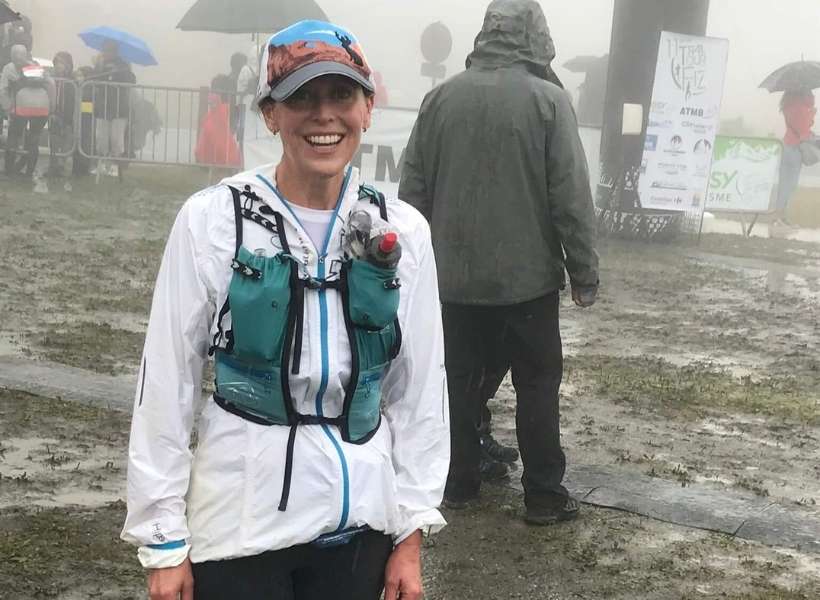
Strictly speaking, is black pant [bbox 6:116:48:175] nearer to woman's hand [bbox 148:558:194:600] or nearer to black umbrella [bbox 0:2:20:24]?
black umbrella [bbox 0:2:20:24]

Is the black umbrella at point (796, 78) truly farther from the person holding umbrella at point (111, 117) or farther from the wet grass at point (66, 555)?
the wet grass at point (66, 555)

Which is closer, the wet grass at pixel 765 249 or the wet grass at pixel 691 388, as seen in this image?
the wet grass at pixel 691 388

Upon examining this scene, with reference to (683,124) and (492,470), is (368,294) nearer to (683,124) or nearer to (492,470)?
(492,470)

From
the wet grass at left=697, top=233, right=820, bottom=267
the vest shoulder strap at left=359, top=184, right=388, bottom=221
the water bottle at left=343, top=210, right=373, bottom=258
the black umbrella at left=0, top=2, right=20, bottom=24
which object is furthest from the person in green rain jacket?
the black umbrella at left=0, top=2, right=20, bottom=24

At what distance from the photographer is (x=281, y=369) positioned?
2.19 meters

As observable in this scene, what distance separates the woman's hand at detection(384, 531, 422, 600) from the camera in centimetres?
236

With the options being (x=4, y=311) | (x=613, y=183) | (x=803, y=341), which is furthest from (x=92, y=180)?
(x=803, y=341)

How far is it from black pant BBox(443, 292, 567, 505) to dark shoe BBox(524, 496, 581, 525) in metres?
0.03

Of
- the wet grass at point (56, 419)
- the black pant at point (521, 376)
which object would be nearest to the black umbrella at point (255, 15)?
the wet grass at point (56, 419)

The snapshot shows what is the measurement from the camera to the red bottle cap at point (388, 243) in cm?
225

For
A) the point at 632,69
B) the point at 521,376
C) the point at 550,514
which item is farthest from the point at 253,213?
the point at 632,69

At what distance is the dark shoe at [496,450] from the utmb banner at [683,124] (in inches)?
355

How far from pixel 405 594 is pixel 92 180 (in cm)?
1516

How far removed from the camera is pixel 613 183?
1453cm
